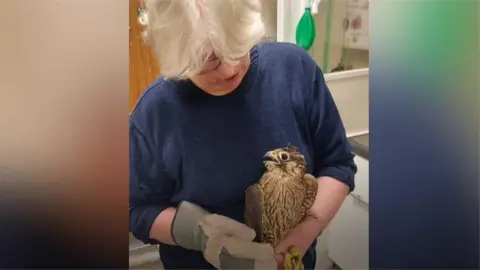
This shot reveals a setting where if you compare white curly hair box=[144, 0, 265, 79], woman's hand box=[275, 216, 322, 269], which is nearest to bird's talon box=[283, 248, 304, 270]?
woman's hand box=[275, 216, 322, 269]

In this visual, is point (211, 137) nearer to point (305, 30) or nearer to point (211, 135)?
point (211, 135)

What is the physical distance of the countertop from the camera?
1001 millimetres

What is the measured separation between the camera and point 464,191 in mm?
1044

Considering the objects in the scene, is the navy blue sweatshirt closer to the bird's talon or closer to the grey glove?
the grey glove

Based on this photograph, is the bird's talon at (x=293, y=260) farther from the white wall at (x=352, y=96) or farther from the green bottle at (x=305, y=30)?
the green bottle at (x=305, y=30)

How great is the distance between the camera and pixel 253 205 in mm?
921

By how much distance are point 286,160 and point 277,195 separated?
0.06 metres

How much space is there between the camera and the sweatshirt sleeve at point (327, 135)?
96 cm

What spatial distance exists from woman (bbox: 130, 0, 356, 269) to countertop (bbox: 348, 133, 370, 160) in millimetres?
107

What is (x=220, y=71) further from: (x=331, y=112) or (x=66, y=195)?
(x=66, y=195)

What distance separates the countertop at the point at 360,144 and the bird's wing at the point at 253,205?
8.2 inches

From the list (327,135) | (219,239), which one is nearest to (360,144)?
(327,135)

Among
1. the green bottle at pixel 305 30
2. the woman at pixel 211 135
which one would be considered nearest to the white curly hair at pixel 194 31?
the woman at pixel 211 135

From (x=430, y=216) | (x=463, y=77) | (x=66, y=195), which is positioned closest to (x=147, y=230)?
(x=66, y=195)
